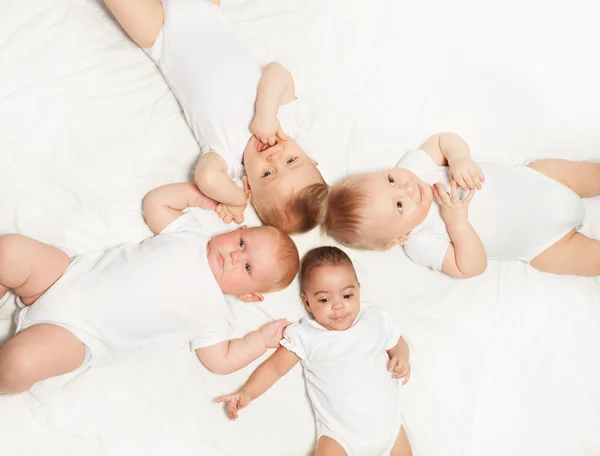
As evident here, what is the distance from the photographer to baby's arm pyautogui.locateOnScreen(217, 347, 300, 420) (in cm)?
166

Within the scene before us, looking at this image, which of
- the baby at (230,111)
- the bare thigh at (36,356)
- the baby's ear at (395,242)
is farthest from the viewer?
the baby's ear at (395,242)

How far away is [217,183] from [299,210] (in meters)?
0.24

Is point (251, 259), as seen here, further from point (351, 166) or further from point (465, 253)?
point (465, 253)

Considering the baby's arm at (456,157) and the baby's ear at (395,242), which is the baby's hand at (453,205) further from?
the baby's ear at (395,242)

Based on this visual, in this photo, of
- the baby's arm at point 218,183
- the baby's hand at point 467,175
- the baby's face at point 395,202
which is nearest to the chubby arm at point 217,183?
the baby's arm at point 218,183

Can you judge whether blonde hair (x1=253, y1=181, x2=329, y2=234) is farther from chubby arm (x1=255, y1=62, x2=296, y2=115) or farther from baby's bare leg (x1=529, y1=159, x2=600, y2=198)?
baby's bare leg (x1=529, y1=159, x2=600, y2=198)

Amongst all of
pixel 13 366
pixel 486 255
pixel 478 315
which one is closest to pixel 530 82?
pixel 486 255

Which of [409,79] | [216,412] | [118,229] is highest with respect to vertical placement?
[409,79]

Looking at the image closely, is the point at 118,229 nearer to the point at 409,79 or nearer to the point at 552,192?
the point at 409,79

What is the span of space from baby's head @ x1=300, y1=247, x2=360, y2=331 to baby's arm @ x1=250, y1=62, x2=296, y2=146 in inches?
14.4

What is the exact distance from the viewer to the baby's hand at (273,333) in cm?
173

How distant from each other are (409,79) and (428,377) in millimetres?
942

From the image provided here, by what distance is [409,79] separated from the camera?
6.41ft

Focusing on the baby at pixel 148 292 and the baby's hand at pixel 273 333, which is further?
the baby's hand at pixel 273 333
